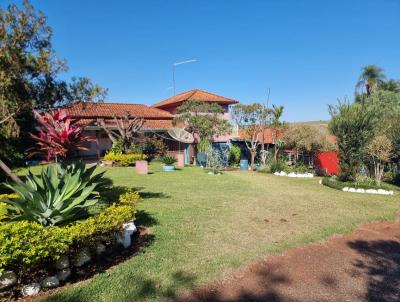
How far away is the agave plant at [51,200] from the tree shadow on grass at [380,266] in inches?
195

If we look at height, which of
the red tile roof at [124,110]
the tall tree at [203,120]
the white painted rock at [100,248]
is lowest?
the white painted rock at [100,248]

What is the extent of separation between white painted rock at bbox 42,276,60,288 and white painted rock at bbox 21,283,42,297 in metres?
0.10

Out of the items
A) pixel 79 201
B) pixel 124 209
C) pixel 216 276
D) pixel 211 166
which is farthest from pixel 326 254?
pixel 211 166

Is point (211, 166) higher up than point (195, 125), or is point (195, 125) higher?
point (195, 125)

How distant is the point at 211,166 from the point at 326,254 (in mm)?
16410

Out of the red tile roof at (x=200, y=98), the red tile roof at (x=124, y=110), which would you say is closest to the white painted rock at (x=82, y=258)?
the red tile roof at (x=124, y=110)

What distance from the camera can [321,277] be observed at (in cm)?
532

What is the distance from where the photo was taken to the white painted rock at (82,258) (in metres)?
5.02

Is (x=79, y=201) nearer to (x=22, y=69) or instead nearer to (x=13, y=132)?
(x=13, y=132)

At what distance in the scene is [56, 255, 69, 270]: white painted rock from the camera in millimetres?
4719

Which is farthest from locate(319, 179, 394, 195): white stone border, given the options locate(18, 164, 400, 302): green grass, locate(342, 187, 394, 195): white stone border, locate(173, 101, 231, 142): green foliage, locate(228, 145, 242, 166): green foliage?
locate(228, 145, 242, 166): green foliage

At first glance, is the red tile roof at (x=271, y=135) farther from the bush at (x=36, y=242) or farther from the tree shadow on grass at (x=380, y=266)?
the bush at (x=36, y=242)

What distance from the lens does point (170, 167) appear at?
20.4 metres

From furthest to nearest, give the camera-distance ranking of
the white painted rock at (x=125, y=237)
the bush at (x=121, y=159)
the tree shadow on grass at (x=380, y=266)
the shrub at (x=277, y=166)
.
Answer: the bush at (x=121, y=159) → the shrub at (x=277, y=166) → the white painted rock at (x=125, y=237) → the tree shadow on grass at (x=380, y=266)
